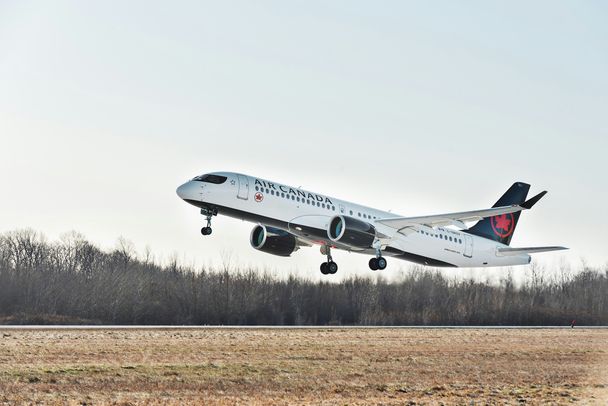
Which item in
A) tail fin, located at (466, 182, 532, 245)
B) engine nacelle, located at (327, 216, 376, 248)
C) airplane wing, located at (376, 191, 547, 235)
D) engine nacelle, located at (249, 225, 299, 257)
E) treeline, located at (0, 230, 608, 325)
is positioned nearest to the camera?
engine nacelle, located at (327, 216, 376, 248)

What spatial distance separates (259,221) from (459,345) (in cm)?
1599

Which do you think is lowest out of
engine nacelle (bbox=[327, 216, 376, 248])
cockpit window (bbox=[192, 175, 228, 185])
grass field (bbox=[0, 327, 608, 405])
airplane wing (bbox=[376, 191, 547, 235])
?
grass field (bbox=[0, 327, 608, 405])

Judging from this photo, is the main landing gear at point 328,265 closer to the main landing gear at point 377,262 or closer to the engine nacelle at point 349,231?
the main landing gear at point 377,262

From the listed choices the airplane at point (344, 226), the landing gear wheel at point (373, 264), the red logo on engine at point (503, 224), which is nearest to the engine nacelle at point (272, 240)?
the airplane at point (344, 226)

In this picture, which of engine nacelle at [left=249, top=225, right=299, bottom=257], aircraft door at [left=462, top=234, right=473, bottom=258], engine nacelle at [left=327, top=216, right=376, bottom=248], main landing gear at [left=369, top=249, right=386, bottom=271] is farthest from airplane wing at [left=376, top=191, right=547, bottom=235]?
aircraft door at [left=462, top=234, right=473, bottom=258]

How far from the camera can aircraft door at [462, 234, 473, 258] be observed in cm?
5602

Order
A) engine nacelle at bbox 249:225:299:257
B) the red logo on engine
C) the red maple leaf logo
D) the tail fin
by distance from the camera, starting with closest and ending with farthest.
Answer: engine nacelle at bbox 249:225:299:257, the tail fin, the red logo on engine, the red maple leaf logo

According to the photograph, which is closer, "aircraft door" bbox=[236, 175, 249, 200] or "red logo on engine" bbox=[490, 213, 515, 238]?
"aircraft door" bbox=[236, 175, 249, 200]

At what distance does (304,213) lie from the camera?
45844 mm

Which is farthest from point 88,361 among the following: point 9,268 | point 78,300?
→ point 9,268

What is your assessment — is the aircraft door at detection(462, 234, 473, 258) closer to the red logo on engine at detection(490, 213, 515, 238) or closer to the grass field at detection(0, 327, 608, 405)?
the red logo on engine at detection(490, 213, 515, 238)

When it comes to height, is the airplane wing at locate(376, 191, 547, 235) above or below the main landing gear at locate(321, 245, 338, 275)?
above

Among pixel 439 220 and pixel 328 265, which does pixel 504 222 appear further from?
pixel 328 265

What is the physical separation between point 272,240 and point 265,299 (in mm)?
44431
